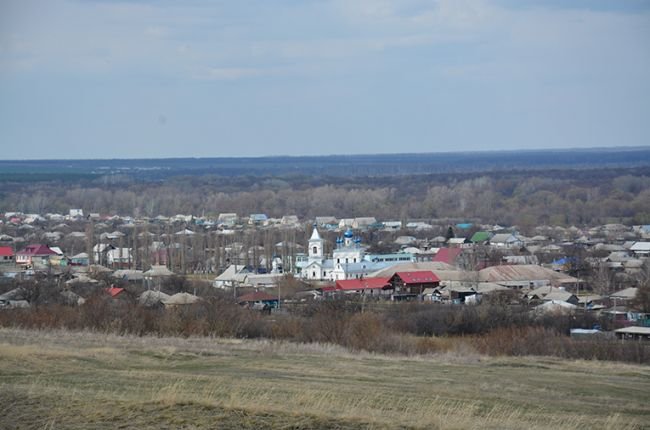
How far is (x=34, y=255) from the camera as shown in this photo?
180 ft

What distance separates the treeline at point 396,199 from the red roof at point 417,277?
127 ft

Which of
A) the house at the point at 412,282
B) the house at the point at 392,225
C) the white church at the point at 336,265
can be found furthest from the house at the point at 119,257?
the house at the point at 392,225

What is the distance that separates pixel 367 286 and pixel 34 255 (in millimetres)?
20187

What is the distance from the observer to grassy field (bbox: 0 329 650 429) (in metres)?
10.4

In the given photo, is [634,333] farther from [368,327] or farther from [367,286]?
[367,286]

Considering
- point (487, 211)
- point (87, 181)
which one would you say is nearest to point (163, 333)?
point (487, 211)

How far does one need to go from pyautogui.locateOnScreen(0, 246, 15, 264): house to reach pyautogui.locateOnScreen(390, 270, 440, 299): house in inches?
799

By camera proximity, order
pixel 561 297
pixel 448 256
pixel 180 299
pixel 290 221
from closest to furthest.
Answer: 1. pixel 180 299
2. pixel 561 297
3. pixel 448 256
4. pixel 290 221

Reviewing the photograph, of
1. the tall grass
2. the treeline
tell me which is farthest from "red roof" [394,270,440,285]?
the treeline

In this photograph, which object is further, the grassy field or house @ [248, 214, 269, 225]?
house @ [248, 214, 269, 225]

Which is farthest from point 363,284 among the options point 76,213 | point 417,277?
point 76,213

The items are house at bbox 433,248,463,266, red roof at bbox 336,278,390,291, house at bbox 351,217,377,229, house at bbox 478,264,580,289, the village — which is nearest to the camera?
the village

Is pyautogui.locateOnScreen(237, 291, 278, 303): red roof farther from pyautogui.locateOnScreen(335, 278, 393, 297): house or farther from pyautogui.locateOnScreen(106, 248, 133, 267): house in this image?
pyautogui.locateOnScreen(106, 248, 133, 267): house

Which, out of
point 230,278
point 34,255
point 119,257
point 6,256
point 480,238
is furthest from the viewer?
point 480,238
